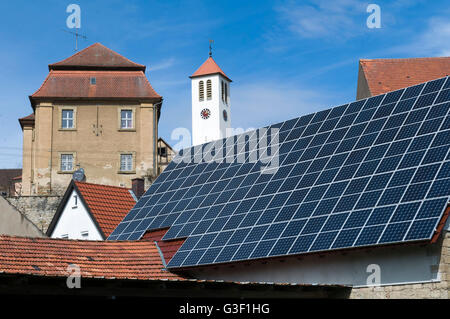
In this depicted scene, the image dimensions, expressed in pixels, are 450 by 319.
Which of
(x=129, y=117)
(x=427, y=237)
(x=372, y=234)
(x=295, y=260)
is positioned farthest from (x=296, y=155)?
(x=129, y=117)

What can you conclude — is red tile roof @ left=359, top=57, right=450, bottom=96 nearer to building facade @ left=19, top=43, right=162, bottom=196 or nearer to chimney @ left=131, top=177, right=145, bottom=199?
chimney @ left=131, top=177, right=145, bottom=199

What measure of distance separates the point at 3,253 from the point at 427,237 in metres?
10.7

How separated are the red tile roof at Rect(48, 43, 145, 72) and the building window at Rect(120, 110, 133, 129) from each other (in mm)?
4271

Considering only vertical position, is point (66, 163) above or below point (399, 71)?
above

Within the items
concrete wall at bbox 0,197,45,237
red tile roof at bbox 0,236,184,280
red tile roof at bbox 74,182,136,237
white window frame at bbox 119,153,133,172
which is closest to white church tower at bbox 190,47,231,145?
white window frame at bbox 119,153,133,172

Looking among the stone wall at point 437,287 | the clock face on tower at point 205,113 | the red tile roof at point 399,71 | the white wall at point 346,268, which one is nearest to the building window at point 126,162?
the red tile roof at point 399,71

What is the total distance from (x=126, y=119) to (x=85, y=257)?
37206 mm

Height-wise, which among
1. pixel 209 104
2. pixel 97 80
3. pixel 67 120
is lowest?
pixel 67 120

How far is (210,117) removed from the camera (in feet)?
266

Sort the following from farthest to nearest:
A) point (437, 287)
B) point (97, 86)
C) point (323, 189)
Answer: point (97, 86) < point (323, 189) < point (437, 287)

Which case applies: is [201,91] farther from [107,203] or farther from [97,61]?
[107,203]

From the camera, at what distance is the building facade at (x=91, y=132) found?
56.3m

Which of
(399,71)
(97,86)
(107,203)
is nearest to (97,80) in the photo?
(97,86)
